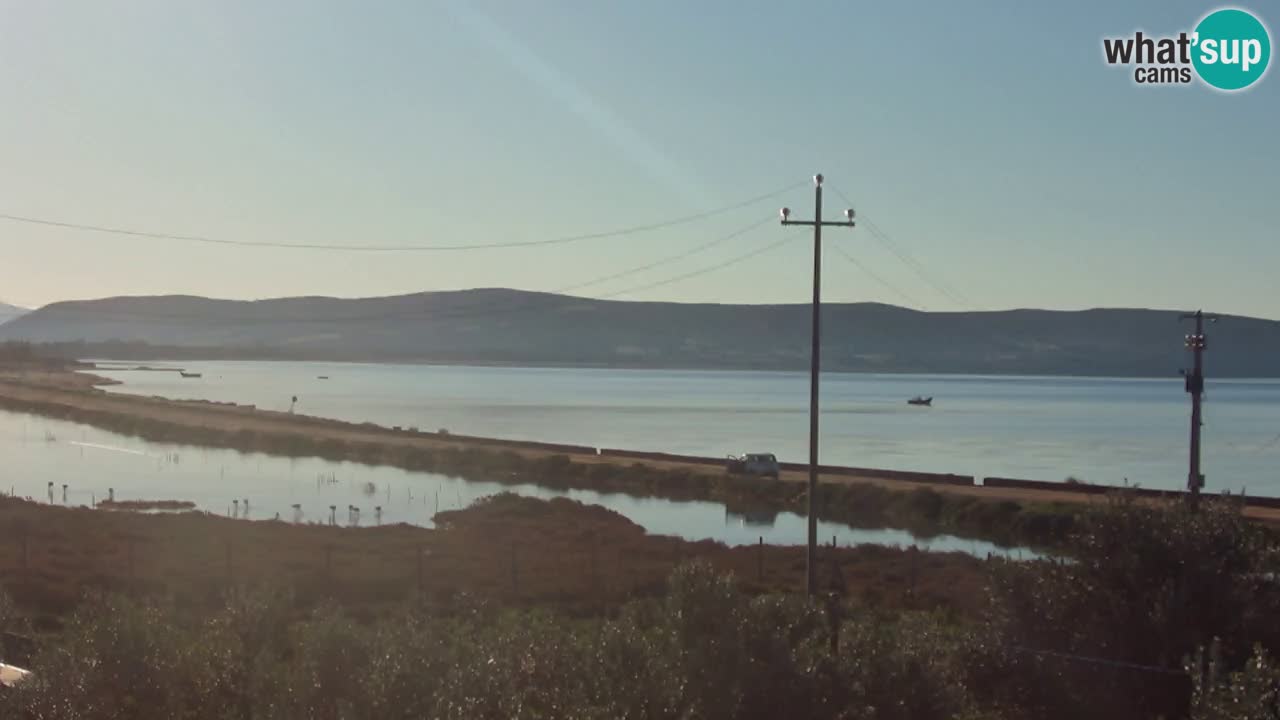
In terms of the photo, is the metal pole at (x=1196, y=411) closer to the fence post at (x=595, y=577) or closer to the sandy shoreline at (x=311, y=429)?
the sandy shoreline at (x=311, y=429)

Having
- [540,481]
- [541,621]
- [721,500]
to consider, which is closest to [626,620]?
[541,621]

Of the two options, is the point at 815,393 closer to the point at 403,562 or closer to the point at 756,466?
the point at 403,562

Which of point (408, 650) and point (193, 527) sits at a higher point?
point (408, 650)

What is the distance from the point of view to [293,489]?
6731cm

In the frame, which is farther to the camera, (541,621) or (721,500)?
(721,500)

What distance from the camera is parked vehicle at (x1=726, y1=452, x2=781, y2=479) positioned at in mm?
66562

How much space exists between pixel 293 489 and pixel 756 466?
24922 mm

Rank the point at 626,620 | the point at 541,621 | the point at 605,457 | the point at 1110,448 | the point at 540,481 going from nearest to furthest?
the point at 626,620
the point at 541,621
the point at 540,481
the point at 605,457
the point at 1110,448

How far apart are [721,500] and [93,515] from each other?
2931 centimetres

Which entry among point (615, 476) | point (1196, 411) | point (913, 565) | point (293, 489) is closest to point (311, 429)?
point (293, 489)

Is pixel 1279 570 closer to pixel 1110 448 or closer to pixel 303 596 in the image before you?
pixel 303 596

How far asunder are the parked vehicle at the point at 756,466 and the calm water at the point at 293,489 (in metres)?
4.57

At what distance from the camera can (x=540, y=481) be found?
2854 inches

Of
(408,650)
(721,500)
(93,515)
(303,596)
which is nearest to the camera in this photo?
(408,650)
